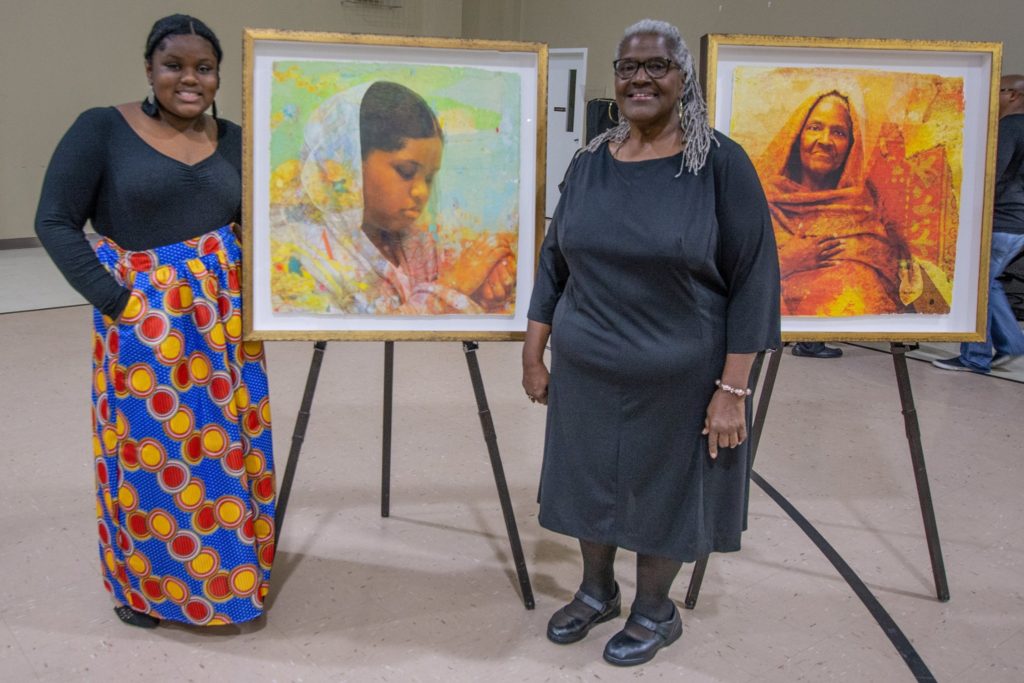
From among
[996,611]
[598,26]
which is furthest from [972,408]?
[598,26]

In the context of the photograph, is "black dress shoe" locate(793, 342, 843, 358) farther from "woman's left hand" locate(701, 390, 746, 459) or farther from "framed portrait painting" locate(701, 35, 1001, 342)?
"woman's left hand" locate(701, 390, 746, 459)

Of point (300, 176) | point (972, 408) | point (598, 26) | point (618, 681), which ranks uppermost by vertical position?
point (598, 26)

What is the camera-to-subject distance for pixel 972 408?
161 inches

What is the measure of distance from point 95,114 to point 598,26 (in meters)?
7.19

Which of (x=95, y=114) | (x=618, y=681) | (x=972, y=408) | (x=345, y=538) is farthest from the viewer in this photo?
(x=972, y=408)

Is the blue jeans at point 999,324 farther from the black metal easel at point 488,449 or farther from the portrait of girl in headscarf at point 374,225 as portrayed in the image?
the portrait of girl in headscarf at point 374,225

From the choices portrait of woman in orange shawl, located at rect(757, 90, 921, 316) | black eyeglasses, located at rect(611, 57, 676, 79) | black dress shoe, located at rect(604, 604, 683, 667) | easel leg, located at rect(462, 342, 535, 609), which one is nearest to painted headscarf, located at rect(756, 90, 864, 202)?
portrait of woman in orange shawl, located at rect(757, 90, 921, 316)

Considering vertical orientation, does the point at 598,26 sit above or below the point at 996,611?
above

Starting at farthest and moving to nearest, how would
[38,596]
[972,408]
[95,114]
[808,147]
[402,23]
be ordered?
[402,23], [972,408], [38,596], [808,147], [95,114]

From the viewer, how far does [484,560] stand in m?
2.67

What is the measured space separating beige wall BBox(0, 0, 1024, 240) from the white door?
0.52m

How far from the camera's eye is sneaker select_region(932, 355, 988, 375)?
15.3ft

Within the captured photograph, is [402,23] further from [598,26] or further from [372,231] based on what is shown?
[372,231]

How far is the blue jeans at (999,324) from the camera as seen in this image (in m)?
4.62
